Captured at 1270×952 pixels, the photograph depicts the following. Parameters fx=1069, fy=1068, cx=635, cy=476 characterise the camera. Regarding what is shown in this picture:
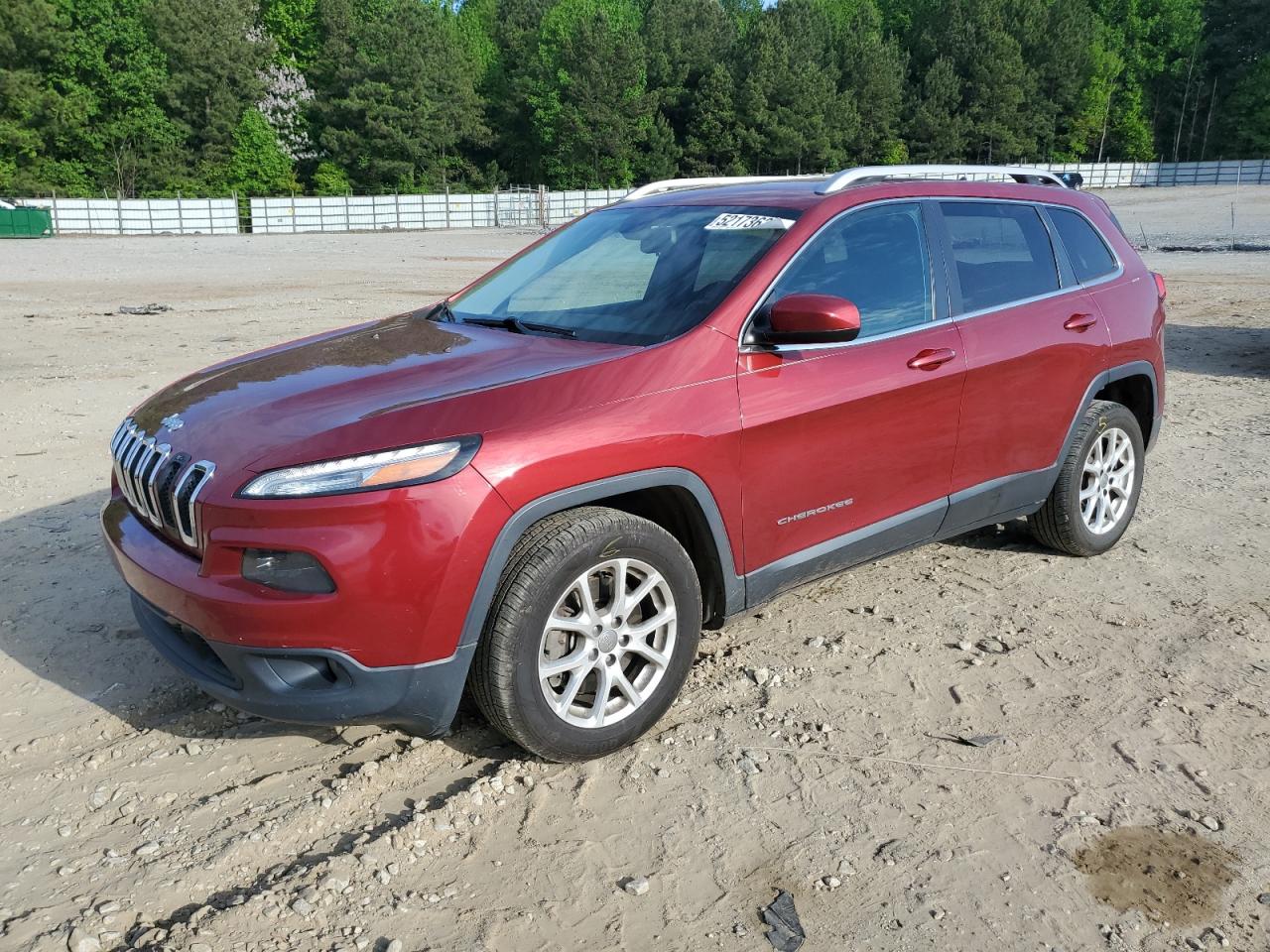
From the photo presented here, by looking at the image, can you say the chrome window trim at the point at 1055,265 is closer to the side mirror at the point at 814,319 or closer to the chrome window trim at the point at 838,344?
the chrome window trim at the point at 838,344

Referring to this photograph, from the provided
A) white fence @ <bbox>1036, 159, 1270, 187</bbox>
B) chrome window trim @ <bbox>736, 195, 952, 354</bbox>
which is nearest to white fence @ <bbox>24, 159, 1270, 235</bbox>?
white fence @ <bbox>1036, 159, 1270, 187</bbox>

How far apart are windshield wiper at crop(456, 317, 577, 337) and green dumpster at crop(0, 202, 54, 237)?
4328cm

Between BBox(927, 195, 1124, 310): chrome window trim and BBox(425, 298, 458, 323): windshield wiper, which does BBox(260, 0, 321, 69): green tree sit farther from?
BBox(927, 195, 1124, 310): chrome window trim

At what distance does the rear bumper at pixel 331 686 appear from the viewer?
2.96 metres

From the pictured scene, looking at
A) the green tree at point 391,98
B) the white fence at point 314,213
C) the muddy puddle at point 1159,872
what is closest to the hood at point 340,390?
the muddy puddle at point 1159,872

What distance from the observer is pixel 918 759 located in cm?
348

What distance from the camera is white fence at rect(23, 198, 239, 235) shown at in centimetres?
4497

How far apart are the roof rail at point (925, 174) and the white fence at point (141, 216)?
47.2 metres

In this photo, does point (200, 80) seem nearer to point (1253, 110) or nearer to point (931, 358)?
point (931, 358)

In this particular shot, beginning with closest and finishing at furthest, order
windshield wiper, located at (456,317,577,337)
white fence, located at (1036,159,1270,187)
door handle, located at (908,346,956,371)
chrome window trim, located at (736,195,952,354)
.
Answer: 1. chrome window trim, located at (736,195,952,354)
2. windshield wiper, located at (456,317,577,337)
3. door handle, located at (908,346,956,371)
4. white fence, located at (1036,159,1270,187)

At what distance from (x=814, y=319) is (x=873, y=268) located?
0.77 metres

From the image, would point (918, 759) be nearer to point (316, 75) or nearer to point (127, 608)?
point (127, 608)

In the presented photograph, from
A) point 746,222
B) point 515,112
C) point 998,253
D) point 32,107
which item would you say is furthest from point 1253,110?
point 746,222

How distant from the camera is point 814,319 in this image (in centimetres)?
350
